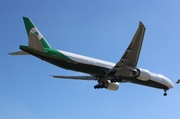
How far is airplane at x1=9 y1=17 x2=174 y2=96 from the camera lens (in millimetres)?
27484

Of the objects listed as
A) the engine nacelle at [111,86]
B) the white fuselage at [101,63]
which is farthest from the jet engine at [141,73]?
the engine nacelle at [111,86]

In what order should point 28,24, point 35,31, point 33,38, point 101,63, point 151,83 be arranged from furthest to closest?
point 151,83, point 101,63, point 35,31, point 28,24, point 33,38

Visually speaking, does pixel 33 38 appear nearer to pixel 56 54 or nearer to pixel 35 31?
pixel 35 31

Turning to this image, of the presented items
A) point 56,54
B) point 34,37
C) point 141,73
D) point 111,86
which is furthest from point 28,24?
point 111,86

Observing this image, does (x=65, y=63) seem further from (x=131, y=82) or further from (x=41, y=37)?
(x=131, y=82)

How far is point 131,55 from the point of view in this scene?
28859mm

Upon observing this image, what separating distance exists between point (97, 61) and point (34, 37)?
8.38 metres

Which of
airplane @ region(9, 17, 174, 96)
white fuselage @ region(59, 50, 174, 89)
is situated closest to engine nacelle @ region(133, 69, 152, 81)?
airplane @ region(9, 17, 174, 96)

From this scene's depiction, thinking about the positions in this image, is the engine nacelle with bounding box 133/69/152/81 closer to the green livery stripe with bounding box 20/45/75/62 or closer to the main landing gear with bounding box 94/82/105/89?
the main landing gear with bounding box 94/82/105/89

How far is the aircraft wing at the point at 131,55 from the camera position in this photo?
1033 inches

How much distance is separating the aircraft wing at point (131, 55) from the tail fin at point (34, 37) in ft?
27.9

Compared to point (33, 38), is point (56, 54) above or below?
below

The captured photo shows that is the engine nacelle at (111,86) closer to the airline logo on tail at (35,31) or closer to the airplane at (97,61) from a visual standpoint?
the airplane at (97,61)

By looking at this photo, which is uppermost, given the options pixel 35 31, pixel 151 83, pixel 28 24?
pixel 28 24
